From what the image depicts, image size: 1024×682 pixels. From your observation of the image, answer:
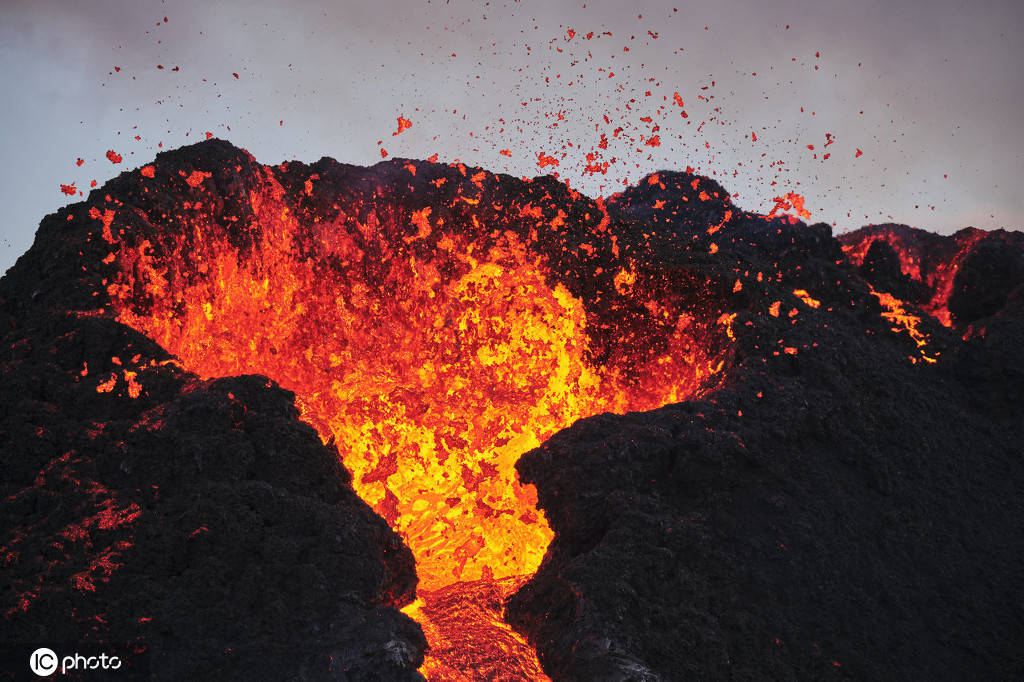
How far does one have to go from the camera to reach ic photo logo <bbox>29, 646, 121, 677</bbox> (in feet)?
10.9

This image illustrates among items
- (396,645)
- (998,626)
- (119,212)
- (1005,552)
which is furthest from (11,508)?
(1005,552)

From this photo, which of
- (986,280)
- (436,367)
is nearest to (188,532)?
(436,367)

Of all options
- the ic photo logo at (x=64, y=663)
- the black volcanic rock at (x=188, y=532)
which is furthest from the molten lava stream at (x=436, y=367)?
the ic photo logo at (x=64, y=663)

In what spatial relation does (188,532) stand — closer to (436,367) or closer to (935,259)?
(436,367)

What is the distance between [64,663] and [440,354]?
6.31 m

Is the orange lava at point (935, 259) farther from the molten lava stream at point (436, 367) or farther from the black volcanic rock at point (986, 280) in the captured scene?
the molten lava stream at point (436, 367)

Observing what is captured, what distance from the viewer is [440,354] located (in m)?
9.34

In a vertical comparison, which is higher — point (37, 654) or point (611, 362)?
point (611, 362)

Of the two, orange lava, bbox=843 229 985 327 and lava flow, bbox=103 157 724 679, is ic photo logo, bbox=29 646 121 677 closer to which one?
lava flow, bbox=103 157 724 679

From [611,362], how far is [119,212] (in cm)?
627

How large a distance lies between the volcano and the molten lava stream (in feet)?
0.14

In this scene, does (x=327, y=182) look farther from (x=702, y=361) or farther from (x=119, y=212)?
(x=702, y=361)

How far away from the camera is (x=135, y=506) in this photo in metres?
4.07

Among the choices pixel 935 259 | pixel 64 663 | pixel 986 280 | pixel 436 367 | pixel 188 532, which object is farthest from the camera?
pixel 935 259
